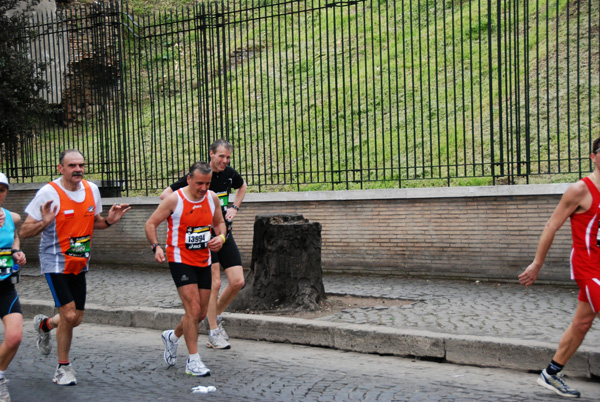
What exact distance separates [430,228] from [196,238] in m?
4.91

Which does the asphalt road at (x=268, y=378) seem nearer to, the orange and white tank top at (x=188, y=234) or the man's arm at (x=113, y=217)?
the orange and white tank top at (x=188, y=234)

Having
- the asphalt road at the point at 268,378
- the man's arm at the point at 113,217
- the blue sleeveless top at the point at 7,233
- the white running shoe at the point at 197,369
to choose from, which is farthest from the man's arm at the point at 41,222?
the white running shoe at the point at 197,369

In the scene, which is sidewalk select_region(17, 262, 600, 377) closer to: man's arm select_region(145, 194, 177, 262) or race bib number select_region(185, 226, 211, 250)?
race bib number select_region(185, 226, 211, 250)

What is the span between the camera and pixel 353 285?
9.51 meters

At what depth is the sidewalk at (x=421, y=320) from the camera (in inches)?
236

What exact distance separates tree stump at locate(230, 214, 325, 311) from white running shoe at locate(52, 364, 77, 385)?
2695 mm

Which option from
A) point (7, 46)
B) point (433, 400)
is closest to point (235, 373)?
point (433, 400)

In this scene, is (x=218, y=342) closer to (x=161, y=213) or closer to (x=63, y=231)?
(x=161, y=213)

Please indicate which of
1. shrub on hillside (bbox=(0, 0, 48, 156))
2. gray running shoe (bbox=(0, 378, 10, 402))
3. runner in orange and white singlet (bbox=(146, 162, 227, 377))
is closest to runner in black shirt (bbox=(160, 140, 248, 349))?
runner in orange and white singlet (bbox=(146, 162, 227, 377))

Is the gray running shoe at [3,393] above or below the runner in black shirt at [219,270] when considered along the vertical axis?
below

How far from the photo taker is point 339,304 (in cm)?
811

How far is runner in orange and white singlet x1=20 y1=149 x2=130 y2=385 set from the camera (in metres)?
5.40

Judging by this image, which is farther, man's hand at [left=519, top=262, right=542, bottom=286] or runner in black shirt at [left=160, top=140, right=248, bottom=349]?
runner in black shirt at [left=160, top=140, right=248, bottom=349]

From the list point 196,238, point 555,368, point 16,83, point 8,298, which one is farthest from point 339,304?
point 16,83
